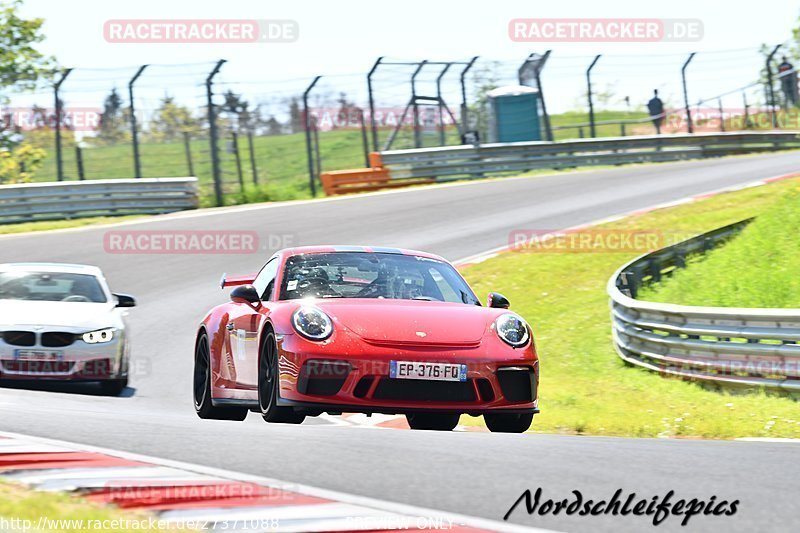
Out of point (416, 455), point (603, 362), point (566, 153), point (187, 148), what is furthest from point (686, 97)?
point (416, 455)

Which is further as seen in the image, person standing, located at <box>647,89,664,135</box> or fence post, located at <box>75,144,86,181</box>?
person standing, located at <box>647,89,664,135</box>

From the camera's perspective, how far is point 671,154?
33.9 meters

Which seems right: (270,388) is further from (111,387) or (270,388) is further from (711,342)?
(711,342)

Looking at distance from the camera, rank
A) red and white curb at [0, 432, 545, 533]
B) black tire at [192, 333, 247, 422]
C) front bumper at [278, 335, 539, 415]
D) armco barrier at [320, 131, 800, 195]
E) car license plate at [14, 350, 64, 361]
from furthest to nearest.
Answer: armco barrier at [320, 131, 800, 195] → car license plate at [14, 350, 64, 361] → black tire at [192, 333, 247, 422] → front bumper at [278, 335, 539, 415] → red and white curb at [0, 432, 545, 533]

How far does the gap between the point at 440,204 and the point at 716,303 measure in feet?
37.6

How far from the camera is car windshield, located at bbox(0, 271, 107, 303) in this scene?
1191cm

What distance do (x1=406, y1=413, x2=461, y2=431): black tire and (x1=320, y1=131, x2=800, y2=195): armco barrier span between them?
783 inches

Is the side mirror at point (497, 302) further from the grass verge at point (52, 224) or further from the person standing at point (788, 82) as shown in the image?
the person standing at point (788, 82)

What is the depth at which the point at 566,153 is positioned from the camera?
32750 millimetres

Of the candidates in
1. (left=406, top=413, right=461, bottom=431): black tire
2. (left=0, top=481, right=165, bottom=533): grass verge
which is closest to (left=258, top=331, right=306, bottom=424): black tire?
(left=406, top=413, right=461, bottom=431): black tire

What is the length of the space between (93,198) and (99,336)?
14.3 metres

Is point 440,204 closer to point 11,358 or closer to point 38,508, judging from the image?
point 11,358

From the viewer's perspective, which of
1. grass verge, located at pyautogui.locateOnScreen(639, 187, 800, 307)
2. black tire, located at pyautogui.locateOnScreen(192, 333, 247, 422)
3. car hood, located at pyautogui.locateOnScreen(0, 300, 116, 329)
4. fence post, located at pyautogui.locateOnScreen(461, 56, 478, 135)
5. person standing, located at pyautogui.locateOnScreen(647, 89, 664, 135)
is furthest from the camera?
person standing, located at pyautogui.locateOnScreen(647, 89, 664, 135)

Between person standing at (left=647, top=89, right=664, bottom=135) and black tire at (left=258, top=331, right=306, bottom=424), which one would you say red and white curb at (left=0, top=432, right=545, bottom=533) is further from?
person standing at (left=647, top=89, right=664, bottom=135)
